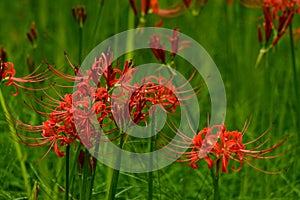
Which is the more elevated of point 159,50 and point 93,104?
point 159,50

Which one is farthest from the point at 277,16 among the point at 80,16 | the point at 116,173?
the point at 116,173

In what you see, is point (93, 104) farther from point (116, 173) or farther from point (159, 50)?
point (159, 50)

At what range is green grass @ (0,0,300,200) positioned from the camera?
6.68 ft

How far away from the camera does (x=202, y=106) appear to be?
2689 millimetres

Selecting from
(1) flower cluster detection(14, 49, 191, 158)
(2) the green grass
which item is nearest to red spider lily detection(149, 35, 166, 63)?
(2) the green grass

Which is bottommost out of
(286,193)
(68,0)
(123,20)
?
(286,193)

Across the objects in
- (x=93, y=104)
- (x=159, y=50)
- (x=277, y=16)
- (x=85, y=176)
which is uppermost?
(x=277, y=16)

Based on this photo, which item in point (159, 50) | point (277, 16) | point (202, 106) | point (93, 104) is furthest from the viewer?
point (202, 106)

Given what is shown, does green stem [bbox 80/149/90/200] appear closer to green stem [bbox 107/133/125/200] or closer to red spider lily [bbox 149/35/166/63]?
green stem [bbox 107/133/125/200]

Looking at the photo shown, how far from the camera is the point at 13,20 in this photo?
13.0ft

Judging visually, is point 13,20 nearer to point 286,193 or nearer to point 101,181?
point 101,181

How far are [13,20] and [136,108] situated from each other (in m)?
2.87

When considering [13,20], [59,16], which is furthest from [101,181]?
[13,20]

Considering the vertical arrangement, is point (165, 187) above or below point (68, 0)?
below
